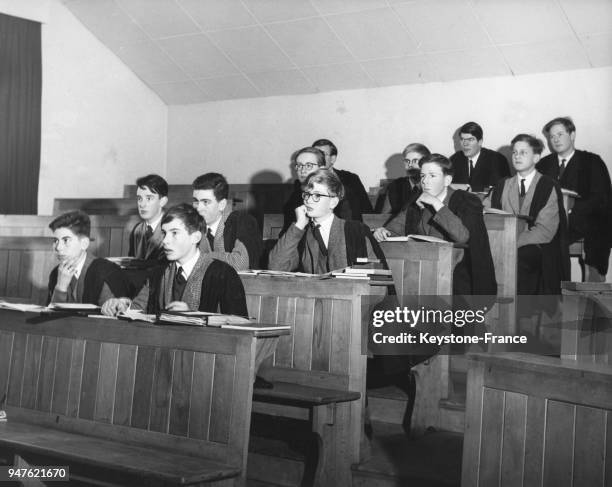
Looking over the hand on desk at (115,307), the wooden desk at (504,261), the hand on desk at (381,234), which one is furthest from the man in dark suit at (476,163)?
the hand on desk at (115,307)

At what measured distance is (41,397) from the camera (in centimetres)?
307

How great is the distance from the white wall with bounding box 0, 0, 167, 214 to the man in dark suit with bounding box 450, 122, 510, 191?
3.84 meters

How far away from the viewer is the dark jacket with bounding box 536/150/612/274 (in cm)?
529

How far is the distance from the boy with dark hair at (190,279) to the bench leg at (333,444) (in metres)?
0.53

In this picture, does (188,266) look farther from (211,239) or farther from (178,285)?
(211,239)

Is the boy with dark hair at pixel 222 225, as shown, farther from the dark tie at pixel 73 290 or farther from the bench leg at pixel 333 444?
the bench leg at pixel 333 444

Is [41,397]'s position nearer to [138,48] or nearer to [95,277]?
[95,277]

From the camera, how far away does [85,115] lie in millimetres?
7934

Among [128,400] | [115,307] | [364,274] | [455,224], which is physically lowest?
[128,400]

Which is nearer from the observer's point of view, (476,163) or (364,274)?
(364,274)

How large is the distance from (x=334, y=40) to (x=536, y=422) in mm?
5395

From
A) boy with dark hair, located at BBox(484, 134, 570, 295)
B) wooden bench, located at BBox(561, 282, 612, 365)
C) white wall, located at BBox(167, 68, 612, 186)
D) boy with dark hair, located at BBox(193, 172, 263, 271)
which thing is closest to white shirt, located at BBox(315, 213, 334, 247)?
boy with dark hair, located at BBox(193, 172, 263, 271)

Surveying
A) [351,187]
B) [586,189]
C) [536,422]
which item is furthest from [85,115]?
[536,422]

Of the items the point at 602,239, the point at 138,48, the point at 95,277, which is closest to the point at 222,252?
the point at 95,277
